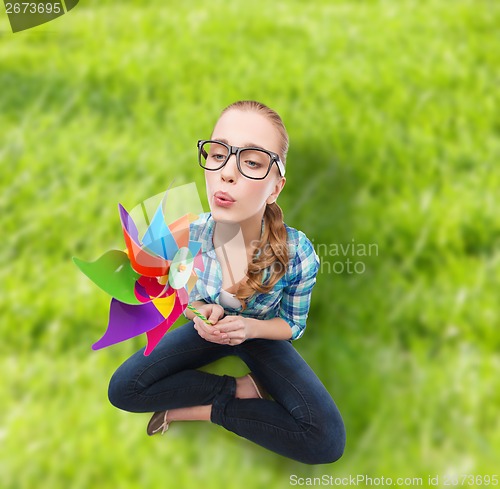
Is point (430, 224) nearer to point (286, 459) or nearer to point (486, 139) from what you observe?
point (486, 139)

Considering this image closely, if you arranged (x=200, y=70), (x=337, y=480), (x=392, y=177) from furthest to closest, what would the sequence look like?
(x=200, y=70) → (x=392, y=177) → (x=337, y=480)

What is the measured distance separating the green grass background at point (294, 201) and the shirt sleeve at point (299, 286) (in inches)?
8.4

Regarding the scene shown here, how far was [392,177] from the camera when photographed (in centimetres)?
224

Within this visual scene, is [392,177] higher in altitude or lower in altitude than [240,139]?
lower

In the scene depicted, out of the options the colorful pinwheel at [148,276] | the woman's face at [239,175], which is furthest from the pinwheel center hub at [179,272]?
the woman's face at [239,175]

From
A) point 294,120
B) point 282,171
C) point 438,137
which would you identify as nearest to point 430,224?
point 438,137

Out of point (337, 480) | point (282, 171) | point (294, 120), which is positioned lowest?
point (337, 480)

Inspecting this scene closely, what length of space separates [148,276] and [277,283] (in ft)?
0.92

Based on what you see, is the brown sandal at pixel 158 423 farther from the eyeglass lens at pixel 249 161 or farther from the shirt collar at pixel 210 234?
the eyeglass lens at pixel 249 161

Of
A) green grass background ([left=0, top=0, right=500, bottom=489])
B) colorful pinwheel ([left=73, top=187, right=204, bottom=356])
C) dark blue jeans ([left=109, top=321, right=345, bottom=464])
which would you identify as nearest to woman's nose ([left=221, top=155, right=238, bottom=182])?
colorful pinwheel ([left=73, top=187, right=204, bottom=356])

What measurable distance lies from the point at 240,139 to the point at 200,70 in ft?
4.24

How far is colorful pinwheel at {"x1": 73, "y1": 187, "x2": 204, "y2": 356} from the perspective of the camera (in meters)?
1.41

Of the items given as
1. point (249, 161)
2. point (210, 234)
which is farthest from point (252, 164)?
point (210, 234)

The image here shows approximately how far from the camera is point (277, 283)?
1545 millimetres
